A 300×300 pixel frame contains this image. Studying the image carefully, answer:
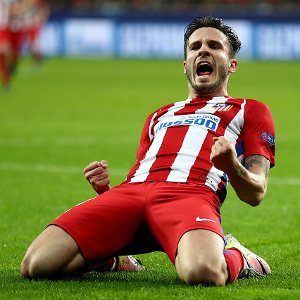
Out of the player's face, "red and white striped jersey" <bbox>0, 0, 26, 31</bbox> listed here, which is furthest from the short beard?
"red and white striped jersey" <bbox>0, 0, 26, 31</bbox>

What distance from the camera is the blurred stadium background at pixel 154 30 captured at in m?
29.5

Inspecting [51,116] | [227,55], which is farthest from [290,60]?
[227,55]

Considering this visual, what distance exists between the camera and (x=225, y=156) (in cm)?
368

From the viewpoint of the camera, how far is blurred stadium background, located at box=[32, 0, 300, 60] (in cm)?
2955

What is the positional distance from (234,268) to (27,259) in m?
1.07

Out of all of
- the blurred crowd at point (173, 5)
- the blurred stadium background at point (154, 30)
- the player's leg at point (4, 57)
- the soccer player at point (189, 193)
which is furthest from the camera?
the blurred crowd at point (173, 5)

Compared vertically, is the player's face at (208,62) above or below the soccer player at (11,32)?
above

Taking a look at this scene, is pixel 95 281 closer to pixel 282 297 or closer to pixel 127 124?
pixel 282 297

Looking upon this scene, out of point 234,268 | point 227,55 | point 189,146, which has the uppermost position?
point 227,55

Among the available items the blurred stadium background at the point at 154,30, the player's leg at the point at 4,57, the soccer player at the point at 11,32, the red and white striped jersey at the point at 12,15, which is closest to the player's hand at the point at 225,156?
the player's leg at the point at 4,57

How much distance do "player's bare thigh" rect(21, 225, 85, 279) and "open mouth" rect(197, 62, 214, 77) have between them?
4.43ft

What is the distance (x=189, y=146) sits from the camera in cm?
427

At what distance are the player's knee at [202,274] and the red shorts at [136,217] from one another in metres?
0.25

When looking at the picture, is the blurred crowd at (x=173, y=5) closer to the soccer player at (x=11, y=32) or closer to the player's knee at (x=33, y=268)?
the soccer player at (x=11, y=32)
